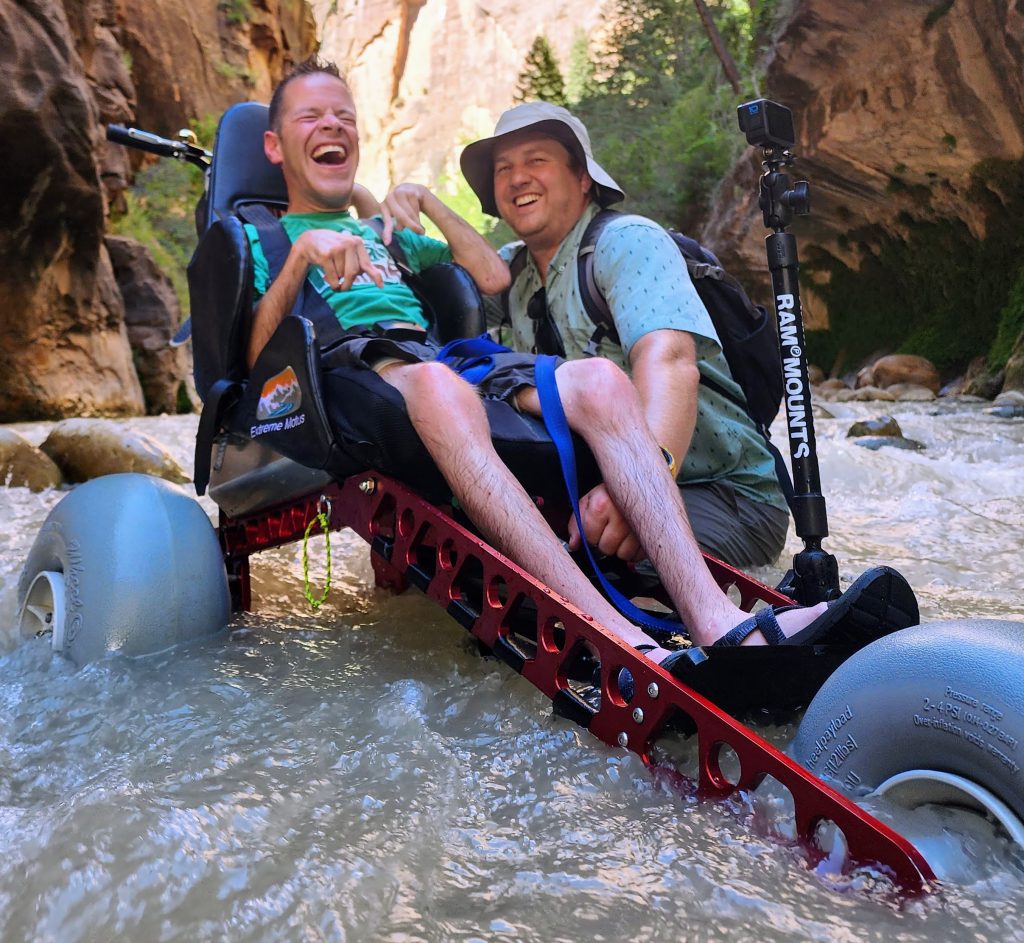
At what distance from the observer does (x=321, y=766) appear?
1510 millimetres

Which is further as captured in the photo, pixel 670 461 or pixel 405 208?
pixel 405 208

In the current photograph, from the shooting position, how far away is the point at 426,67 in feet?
191

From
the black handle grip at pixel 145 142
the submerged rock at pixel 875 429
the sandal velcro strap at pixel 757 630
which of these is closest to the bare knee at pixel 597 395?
the sandal velcro strap at pixel 757 630

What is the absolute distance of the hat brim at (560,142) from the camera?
2639mm

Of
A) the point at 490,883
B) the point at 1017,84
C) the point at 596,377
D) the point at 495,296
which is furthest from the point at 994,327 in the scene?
the point at 490,883

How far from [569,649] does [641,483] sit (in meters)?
0.42

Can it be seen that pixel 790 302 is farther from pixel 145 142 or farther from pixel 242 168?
pixel 145 142

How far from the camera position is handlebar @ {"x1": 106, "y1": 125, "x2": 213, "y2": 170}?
115 inches

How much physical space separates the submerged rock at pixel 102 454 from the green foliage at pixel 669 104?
12441 mm

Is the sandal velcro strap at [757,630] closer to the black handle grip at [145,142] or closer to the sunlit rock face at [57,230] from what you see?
the black handle grip at [145,142]

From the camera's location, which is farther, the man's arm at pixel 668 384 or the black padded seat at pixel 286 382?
the man's arm at pixel 668 384

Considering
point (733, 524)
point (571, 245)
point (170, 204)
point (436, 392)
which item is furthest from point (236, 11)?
point (436, 392)

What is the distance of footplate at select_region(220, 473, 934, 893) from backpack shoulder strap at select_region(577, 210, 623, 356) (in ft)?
2.63

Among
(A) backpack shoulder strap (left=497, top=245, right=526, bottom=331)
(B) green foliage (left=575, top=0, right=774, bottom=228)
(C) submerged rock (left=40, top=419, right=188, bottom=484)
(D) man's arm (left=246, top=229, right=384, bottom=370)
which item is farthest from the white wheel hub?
(B) green foliage (left=575, top=0, right=774, bottom=228)
